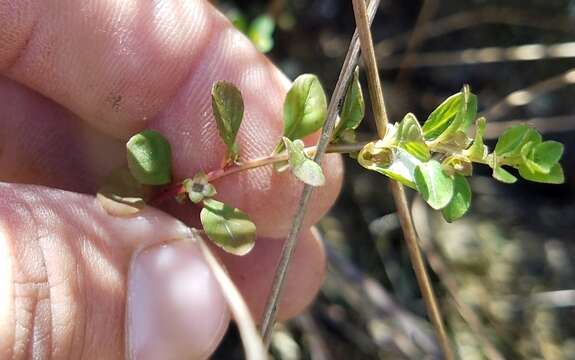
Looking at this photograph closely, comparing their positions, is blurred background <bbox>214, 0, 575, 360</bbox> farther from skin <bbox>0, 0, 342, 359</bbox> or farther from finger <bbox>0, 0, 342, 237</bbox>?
finger <bbox>0, 0, 342, 237</bbox>

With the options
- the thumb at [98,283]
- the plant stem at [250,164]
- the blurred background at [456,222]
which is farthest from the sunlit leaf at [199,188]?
the blurred background at [456,222]

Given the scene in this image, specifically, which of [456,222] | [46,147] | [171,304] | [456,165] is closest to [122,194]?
[171,304]

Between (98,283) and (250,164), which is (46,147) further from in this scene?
(250,164)

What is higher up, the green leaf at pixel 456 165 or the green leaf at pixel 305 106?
the green leaf at pixel 305 106

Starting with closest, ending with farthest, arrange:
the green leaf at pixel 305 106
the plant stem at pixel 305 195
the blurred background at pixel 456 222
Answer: the plant stem at pixel 305 195, the green leaf at pixel 305 106, the blurred background at pixel 456 222

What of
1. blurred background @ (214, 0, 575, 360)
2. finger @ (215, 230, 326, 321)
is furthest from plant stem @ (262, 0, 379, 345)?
blurred background @ (214, 0, 575, 360)

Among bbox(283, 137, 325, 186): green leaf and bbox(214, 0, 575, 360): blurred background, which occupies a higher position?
bbox(283, 137, 325, 186): green leaf

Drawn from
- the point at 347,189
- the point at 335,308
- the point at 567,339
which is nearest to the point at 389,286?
the point at 335,308

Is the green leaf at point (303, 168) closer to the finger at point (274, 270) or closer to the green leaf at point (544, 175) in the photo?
the green leaf at point (544, 175)
